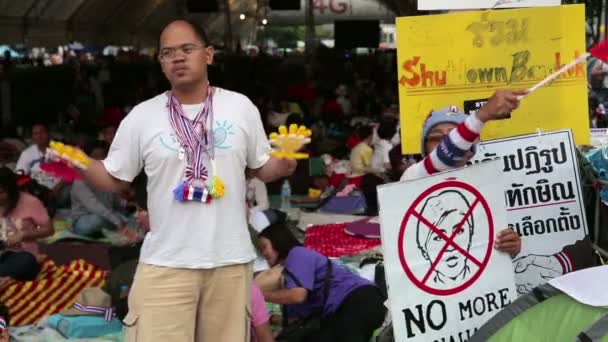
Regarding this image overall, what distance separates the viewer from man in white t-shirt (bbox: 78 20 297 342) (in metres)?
3.24

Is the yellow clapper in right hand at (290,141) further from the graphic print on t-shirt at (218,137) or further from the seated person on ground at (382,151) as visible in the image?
the seated person on ground at (382,151)

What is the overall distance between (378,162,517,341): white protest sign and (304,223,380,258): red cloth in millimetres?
4336

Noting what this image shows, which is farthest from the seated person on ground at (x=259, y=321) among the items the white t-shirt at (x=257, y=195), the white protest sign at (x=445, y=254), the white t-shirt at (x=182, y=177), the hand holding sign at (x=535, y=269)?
the white t-shirt at (x=257, y=195)

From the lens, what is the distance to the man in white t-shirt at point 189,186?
3236 mm

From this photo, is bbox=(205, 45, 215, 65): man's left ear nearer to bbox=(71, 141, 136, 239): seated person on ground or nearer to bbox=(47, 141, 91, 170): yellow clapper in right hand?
bbox=(47, 141, 91, 170): yellow clapper in right hand

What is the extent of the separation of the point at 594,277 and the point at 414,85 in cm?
151

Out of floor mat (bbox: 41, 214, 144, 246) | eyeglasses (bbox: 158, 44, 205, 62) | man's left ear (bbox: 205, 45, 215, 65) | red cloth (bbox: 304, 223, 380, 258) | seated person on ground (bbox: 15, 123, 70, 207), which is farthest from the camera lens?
seated person on ground (bbox: 15, 123, 70, 207)

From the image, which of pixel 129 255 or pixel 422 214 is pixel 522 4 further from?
pixel 129 255

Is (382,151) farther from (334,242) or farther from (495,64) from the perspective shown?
(495,64)

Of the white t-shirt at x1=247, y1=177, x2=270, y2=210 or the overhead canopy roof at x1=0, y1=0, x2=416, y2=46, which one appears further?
the overhead canopy roof at x1=0, y1=0, x2=416, y2=46

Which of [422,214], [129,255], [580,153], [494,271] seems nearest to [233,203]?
[422,214]

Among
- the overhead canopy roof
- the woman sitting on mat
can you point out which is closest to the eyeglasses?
the woman sitting on mat

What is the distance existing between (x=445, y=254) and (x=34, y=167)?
7.32 meters

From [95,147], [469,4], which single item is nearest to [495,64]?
[469,4]
